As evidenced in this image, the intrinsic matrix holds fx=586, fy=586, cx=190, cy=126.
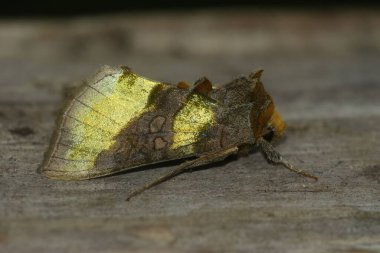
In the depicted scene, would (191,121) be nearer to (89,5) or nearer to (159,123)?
(159,123)

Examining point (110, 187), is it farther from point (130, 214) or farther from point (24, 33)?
point (24, 33)

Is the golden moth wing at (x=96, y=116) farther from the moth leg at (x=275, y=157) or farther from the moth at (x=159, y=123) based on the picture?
the moth leg at (x=275, y=157)

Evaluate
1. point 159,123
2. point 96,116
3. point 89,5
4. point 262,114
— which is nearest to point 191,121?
point 159,123

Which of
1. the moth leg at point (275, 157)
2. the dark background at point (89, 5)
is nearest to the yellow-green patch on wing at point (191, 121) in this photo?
the moth leg at point (275, 157)

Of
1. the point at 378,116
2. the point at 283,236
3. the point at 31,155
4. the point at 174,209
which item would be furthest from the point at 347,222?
the point at 31,155

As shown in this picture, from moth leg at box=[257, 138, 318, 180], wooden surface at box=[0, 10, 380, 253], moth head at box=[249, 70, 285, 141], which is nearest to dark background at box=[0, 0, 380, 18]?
wooden surface at box=[0, 10, 380, 253]

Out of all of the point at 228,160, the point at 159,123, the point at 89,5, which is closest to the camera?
the point at 159,123
